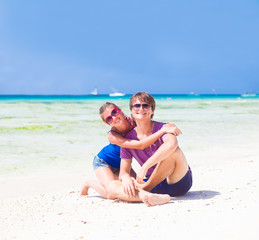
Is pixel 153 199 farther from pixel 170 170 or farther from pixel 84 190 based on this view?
pixel 84 190

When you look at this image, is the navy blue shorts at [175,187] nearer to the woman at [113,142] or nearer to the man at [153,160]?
the man at [153,160]

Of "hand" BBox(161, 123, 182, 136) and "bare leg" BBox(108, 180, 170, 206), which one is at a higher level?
"hand" BBox(161, 123, 182, 136)

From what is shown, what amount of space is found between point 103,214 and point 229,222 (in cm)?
115

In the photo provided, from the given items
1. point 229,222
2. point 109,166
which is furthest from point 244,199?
point 109,166

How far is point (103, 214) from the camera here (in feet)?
10.1

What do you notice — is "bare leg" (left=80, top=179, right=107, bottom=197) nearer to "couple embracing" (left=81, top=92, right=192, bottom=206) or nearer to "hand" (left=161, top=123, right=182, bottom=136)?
"couple embracing" (left=81, top=92, right=192, bottom=206)

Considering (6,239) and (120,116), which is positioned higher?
(120,116)

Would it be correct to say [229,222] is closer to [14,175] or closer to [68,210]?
[68,210]

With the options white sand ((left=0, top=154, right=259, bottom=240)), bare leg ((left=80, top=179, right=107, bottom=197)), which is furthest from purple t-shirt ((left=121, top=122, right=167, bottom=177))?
bare leg ((left=80, top=179, right=107, bottom=197))

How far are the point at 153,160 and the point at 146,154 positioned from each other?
0.31 meters

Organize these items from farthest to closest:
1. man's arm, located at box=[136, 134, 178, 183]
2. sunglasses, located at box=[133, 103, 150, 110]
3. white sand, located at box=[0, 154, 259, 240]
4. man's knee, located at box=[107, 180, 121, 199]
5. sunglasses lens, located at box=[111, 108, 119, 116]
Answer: man's knee, located at box=[107, 180, 121, 199] → sunglasses lens, located at box=[111, 108, 119, 116] → sunglasses, located at box=[133, 103, 150, 110] → man's arm, located at box=[136, 134, 178, 183] → white sand, located at box=[0, 154, 259, 240]

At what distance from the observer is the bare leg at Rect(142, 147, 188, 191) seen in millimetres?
3182

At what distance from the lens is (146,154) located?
11.1 feet

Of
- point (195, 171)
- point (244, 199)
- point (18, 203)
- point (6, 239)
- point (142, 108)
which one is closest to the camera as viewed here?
point (6, 239)
